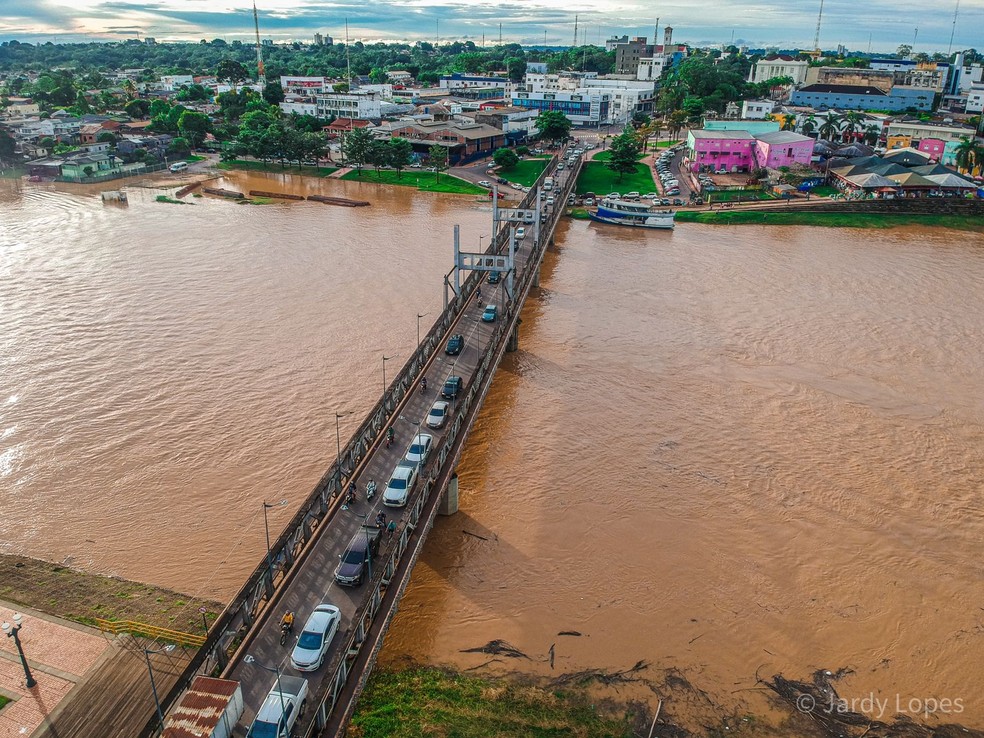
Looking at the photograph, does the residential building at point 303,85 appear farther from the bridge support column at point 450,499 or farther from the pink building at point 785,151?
the bridge support column at point 450,499

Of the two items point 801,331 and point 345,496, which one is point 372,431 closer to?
point 345,496

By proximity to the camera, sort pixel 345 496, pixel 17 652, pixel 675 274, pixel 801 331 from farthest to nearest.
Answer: pixel 675 274, pixel 801 331, pixel 345 496, pixel 17 652

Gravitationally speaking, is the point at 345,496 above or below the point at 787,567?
above

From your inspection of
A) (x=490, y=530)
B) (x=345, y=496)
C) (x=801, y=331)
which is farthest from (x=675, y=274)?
(x=345, y=496)

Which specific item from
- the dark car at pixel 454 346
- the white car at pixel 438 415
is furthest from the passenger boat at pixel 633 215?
the white car at pixel 438 415

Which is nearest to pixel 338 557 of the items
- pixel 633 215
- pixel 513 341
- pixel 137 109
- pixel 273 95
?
pixel 513 341
